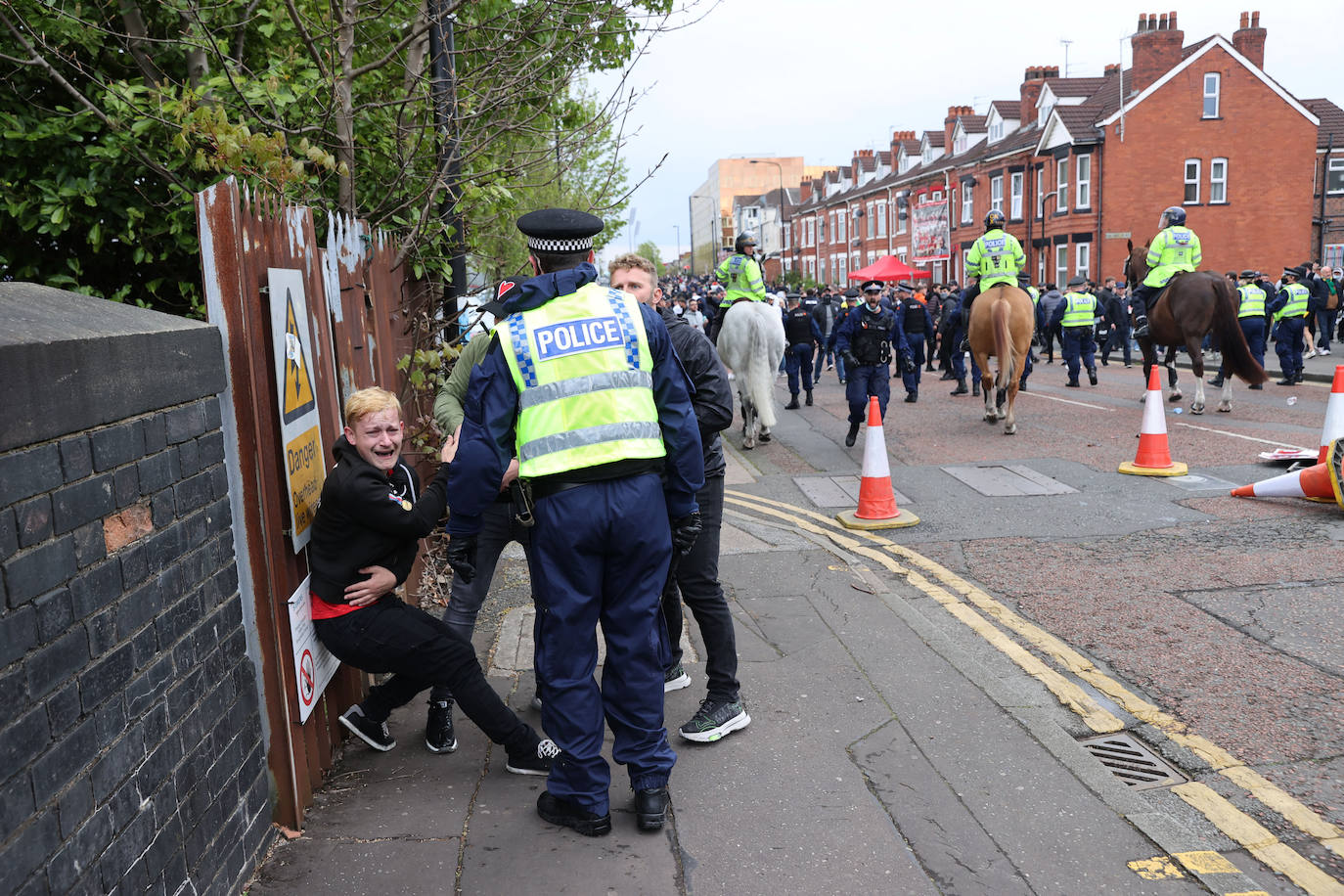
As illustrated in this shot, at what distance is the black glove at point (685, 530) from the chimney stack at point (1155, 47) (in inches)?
1513

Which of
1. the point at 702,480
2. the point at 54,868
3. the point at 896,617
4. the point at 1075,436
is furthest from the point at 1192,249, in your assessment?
the point at 54,868

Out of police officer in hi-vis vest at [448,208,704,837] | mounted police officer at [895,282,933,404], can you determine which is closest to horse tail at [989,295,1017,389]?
mounted police officer at [895,282,933,404]

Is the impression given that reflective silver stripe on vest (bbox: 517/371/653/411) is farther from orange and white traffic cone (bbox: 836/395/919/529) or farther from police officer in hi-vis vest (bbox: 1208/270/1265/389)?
police officer in hi-vis vest (bbox: 1208/270/1265/389)

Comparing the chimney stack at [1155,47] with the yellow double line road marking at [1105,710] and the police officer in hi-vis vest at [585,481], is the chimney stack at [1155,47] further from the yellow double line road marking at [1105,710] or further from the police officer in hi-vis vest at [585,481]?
the police officer in hi-vis vest at [585,481]

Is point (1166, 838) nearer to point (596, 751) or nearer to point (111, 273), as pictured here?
point (596, 751)

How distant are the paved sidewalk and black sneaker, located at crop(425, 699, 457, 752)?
61mm

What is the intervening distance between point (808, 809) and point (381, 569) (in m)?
1.71

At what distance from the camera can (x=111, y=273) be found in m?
6.61

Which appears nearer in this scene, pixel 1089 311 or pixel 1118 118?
pixel 1089 311

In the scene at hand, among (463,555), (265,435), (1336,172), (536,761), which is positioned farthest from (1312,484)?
(1336,172)

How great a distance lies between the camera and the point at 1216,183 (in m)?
37.2

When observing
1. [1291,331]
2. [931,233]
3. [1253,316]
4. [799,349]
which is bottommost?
[1291,331]

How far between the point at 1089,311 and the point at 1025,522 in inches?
478

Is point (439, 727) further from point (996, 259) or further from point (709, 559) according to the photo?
point (996, 259)
